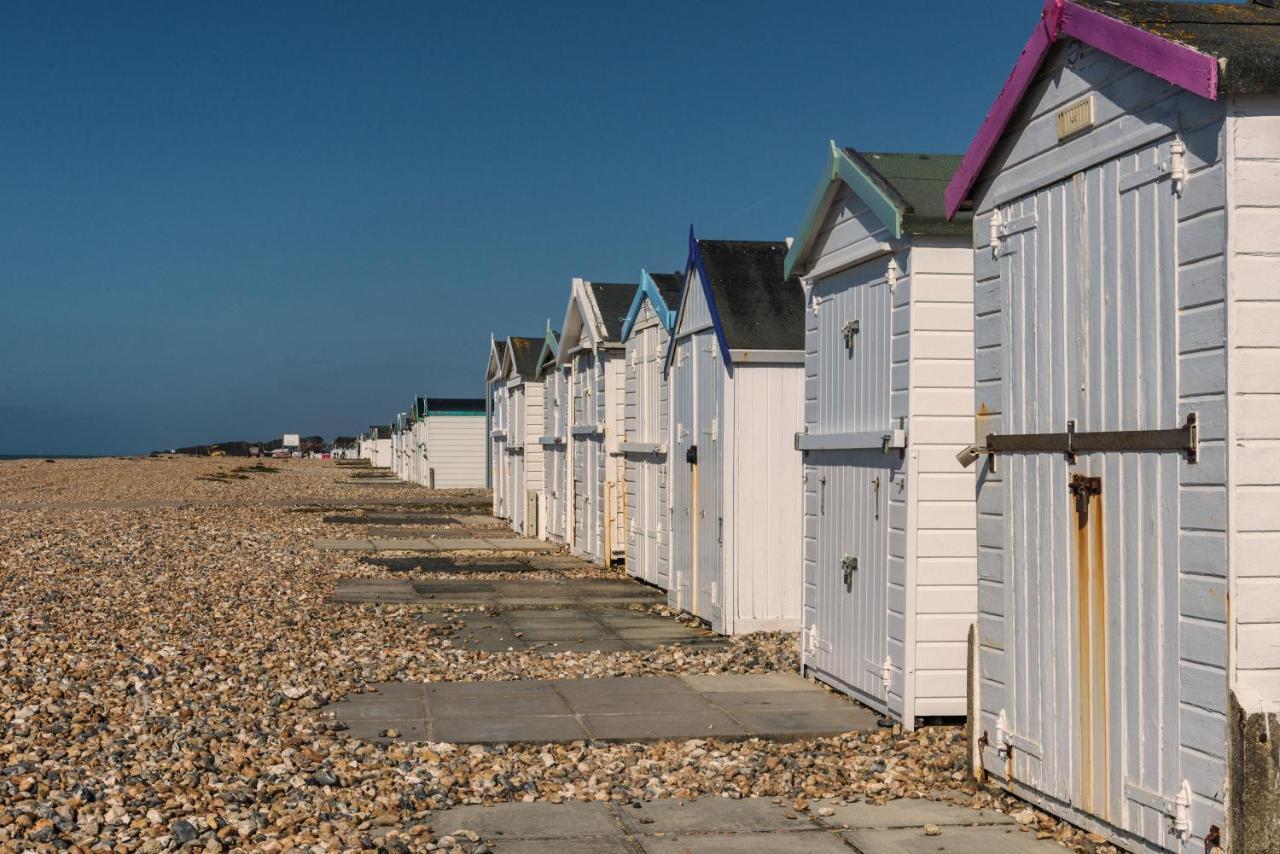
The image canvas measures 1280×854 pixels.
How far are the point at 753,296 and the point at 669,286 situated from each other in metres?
3.96

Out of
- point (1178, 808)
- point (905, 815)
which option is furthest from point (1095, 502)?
point (905, 815)

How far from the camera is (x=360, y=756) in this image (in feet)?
25.2

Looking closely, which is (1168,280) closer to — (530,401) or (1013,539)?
(1013,539)

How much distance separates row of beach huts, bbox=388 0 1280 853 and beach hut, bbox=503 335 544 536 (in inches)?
626

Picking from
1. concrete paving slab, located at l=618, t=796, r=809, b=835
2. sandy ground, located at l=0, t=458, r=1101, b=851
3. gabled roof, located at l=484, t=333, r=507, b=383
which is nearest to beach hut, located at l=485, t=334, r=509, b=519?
gabled roof, located at l=484, t=333, r=507, b=383

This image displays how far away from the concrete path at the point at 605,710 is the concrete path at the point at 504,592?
208 inches

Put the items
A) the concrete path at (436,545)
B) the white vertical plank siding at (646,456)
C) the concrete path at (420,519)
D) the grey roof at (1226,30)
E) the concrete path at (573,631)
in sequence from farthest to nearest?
the concrete path at (420,519)
the concrete path at (436,545)
the white vertical plank siding at (646,456)
the concrete path at (573,631)
the grey roof at (1226,30)

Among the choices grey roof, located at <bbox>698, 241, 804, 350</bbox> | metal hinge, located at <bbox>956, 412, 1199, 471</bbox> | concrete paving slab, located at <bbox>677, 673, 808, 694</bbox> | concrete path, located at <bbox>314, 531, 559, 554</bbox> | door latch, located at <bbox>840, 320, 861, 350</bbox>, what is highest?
grey roof, located at <bbox>698, 241, 804, 350</bbox>

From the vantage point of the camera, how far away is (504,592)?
16562mm

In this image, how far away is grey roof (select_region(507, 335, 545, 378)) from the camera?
27.5 metres

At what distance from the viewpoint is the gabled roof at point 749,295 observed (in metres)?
12.9

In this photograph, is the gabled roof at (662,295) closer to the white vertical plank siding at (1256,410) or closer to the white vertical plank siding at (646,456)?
the white vertical plank siding at (646,456)

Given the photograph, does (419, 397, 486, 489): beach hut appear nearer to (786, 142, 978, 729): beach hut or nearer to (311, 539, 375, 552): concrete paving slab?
(311, 539, 375, 552): concrete paving slab

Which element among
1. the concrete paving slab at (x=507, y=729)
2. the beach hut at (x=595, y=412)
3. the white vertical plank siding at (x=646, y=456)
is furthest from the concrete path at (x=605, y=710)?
the beach hut at (x=595, y=412)
